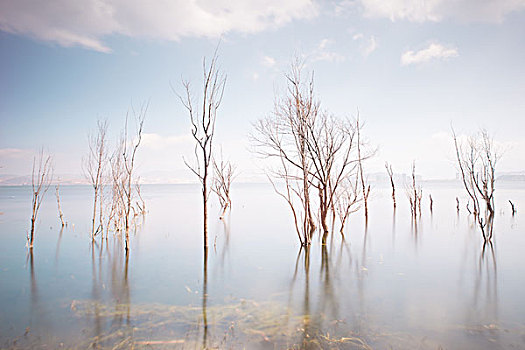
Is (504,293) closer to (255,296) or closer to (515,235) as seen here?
(255,296)

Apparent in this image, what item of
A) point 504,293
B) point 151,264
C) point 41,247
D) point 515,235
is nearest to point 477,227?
point 515,235

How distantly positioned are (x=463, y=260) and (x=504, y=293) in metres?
2.79

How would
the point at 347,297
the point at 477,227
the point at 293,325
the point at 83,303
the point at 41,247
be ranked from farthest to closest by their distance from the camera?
the point at 477,227 → the point at 41,247 → the point at 347,297 → the point at 83,303 → the point at 293,325

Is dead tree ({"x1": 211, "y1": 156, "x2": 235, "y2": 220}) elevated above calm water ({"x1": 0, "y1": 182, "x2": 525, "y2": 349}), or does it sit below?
above

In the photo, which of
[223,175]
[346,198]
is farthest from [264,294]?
[223,175]

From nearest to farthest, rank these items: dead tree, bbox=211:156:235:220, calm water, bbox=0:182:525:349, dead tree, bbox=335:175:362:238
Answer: calm water, bbox=0:182:525:349 → dead tree, bbox=335:175:362:238 → dead tree, bbox=211:156:235:220

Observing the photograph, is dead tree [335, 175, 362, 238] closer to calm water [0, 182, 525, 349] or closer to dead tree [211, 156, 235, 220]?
calm water [0, 182, 525, 349]

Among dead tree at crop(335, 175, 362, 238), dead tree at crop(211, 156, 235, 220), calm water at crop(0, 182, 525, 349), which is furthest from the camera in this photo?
dead tree at crop(211, 156, 235, 220)

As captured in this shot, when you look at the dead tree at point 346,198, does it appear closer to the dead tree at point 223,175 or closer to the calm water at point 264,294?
the calm water at point 264,294

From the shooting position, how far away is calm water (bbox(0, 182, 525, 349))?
4.25 meters

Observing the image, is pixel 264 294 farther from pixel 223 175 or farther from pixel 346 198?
pixel 223 175

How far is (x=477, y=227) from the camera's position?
14492 mm

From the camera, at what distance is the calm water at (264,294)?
4.25 m

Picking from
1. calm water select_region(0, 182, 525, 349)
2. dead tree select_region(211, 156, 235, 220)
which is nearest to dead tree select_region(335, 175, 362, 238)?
calm water select_region(0, 182, 525, 349)
